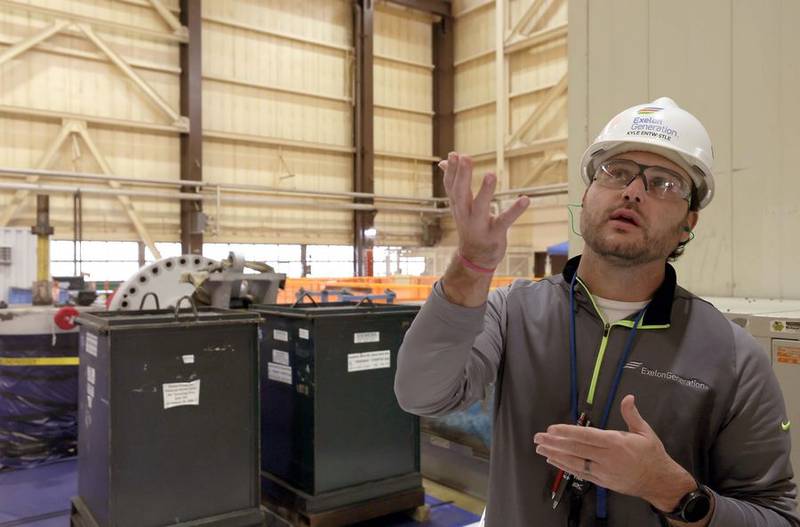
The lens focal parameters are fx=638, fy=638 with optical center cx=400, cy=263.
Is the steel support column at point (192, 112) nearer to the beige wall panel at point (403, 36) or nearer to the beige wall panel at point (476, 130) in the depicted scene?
the beige wall panel at point (403, 36)

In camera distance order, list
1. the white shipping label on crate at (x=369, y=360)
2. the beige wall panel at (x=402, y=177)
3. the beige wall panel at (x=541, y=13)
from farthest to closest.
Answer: the beige wall panel at (x=402, y=177), the beige wall panel at (x=541, y=13), the white shipping label on crate at (x=369, y=360)

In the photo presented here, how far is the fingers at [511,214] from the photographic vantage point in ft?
3.93

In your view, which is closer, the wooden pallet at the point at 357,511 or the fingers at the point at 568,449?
the fingers at the point at 568,449

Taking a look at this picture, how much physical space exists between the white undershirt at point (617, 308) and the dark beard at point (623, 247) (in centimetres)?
10

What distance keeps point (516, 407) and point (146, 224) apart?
12.1 metres

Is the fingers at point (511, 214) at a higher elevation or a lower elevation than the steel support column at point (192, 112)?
lower

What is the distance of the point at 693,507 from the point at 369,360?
107 inches

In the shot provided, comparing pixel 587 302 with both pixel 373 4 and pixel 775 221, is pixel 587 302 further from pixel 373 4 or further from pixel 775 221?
pixel 373 4

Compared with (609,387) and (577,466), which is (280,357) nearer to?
(609,387)

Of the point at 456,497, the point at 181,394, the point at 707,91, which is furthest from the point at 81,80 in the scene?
the point at 707,91

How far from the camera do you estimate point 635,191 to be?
4.87 ft

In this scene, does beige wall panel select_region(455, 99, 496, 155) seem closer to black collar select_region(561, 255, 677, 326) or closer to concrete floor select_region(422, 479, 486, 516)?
concrete floor select_region(422, 479, 486, 516)

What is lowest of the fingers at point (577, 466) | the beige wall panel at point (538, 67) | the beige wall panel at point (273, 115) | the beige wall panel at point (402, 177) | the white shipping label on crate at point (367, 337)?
the white shipping label on crate at point (367, 337)

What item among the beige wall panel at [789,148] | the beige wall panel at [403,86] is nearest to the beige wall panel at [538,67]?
the beige wall panel at [403,86]
